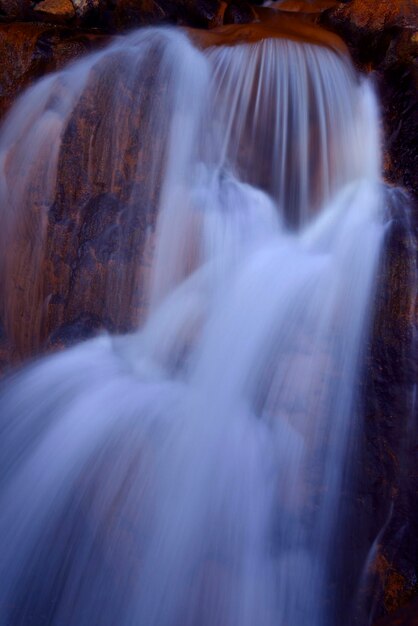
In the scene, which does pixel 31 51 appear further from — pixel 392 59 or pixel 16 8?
pixel 392 59

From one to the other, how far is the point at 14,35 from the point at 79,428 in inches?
169

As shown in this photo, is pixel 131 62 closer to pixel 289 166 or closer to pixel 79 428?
pixel 289 166

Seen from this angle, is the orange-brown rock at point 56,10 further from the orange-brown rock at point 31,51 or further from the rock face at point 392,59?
the rock face at point 392,59

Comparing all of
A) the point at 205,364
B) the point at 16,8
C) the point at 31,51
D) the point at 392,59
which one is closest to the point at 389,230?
the point at 205,364

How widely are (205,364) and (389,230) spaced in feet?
Result: 5.25

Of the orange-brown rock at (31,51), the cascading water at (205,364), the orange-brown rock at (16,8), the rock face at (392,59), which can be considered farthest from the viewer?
the orange-brown rock at (16,8)

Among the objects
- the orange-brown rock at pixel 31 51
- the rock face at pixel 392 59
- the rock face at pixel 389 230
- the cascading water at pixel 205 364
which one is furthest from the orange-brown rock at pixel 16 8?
the rock face at pixel 392 59

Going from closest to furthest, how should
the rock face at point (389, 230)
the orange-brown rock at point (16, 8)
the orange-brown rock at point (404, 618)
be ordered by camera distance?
1. the orange-brown rock at point (404, 618)
2. the rock face at point (389, 230)
3. the orange-brown rock at point (16, 8)

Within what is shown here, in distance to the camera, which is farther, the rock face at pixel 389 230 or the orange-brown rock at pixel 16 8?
the orange-brown rock at pixel 16 8

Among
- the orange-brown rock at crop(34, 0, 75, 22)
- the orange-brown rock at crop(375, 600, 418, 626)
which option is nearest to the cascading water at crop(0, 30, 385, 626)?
the orange-brown rock at crop(375, 600, 418, 626)

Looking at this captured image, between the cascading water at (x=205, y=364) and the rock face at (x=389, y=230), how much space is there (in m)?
0.11

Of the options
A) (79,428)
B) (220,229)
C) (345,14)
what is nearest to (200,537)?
(79,428)

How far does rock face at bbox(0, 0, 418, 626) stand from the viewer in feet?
8.87

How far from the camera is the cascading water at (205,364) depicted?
9.21ft
